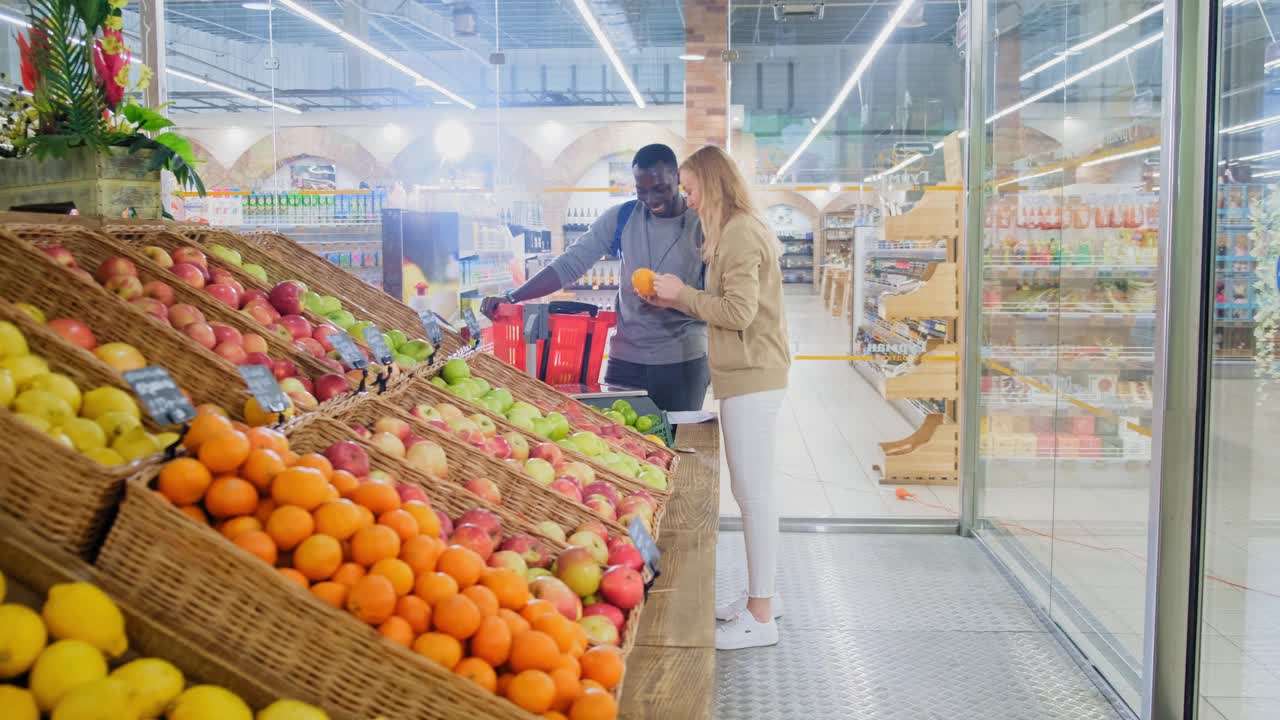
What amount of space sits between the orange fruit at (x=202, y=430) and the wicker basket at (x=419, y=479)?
288 mm

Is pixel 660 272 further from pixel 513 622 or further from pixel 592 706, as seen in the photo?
pixel 592 706

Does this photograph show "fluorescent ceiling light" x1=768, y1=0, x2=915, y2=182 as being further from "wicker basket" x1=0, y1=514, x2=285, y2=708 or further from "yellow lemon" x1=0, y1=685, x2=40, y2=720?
"yellow lemon" x1=0, y1=685, x2=40, y2=720

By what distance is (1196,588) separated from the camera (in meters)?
2.81

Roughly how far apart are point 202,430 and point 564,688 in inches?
26.0

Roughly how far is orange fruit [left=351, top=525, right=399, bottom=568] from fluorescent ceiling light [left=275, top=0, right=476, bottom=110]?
6.05 metres

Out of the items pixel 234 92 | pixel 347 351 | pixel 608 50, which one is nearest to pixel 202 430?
pixel 347 351

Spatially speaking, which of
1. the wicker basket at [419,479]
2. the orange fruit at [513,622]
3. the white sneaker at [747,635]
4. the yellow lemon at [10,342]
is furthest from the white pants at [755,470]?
the yellow lemon at [10,342]

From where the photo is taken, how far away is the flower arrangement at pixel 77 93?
2.49 m

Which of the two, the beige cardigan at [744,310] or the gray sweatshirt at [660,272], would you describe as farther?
the gray sweatshirt at [660,272]

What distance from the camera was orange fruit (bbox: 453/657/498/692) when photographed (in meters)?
1.35

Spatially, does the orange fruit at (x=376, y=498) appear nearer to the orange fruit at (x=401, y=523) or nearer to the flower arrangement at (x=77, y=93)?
the orange fruit at (x=401, y=523)

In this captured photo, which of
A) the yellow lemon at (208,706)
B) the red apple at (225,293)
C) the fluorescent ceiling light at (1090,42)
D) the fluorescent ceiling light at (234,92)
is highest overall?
the fluorescent ceiling light at (234,92)

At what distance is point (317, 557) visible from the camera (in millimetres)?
1403

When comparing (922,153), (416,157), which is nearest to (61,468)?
(922,153)
